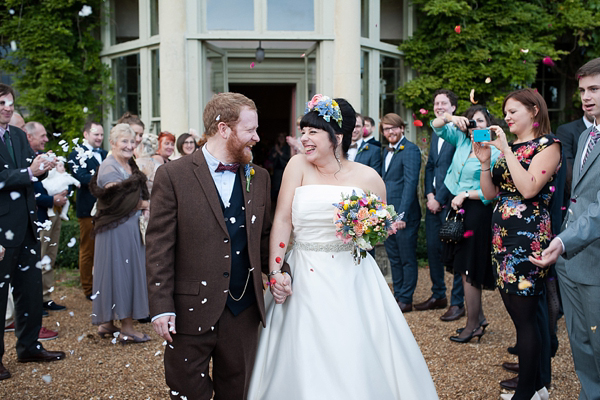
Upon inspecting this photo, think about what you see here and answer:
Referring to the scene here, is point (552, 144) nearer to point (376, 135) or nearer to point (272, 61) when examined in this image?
point (376, 135)

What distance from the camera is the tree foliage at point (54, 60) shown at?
9.75 metres

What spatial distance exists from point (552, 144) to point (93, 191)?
4.23 m

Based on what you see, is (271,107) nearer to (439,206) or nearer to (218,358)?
(439,206)

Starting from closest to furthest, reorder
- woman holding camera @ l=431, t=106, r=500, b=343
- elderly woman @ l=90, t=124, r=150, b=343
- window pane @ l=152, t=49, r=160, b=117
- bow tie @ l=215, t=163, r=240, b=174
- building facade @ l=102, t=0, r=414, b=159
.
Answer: bow tie @ l=215, t=163, r=240, b=174 → woman holding camera @ l=431, t=106, r=500, b=343 → elderly woman @ l=90, t=124, r=150, b=343 → building facade @ l=102, t=0, r=414, b=159 → window pane @ l=152, t=49, r=160, b=117

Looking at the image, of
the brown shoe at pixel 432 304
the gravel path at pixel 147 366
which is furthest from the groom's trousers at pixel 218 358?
the brown shoe at pixel 432 304

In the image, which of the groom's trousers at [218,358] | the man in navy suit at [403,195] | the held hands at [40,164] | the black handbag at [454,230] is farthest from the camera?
the man in navy suit at [403,195]

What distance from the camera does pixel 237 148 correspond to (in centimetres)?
294

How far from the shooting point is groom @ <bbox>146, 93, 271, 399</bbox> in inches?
112

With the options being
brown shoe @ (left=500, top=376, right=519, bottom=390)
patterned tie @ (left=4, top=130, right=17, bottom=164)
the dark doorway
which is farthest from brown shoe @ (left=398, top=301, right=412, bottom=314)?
the dark doorway

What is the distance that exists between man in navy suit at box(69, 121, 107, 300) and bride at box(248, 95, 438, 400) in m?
4.32

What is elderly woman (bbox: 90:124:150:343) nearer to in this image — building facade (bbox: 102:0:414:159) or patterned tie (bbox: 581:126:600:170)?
building facade (bbox: 102:0:414:159)

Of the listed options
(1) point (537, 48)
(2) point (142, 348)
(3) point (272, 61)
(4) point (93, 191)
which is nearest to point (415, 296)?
(2) point (142, 348)

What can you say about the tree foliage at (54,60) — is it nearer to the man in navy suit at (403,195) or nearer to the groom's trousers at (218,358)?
the man in navy suit at (403,195)

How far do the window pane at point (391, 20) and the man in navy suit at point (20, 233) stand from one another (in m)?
7.75
